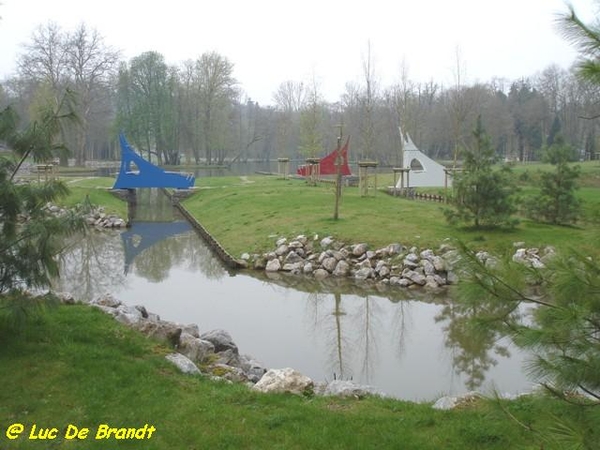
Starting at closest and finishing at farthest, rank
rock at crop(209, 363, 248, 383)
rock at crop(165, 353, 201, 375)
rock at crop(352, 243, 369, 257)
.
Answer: rock at crop(165, 353, 201, 375)
rock at crop(209, 363, 248, 383)
rock at crop(352, 243, 369, 257)

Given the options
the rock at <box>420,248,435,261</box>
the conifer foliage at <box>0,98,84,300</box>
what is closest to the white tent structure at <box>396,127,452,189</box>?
the rock at <box>420,248,435,261</box>

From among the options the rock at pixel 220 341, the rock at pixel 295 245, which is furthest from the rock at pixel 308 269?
the rock at pixel 220 341

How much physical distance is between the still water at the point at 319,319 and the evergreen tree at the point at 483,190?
4038 mm

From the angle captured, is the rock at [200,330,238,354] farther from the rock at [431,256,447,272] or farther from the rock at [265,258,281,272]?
the rock at [431,256,447,272]

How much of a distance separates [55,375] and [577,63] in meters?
5.13

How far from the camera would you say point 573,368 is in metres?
2.76

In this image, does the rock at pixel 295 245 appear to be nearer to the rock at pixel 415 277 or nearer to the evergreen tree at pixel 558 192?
the rock at pixel 415 277

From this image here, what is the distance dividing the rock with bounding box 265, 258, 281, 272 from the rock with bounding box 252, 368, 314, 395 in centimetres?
865

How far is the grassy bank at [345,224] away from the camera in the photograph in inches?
582

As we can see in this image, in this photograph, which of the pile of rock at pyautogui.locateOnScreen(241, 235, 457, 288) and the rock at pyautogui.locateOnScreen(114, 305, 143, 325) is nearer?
the rock at pyautogui.locateOnScreen(114, 305, 143, 325)

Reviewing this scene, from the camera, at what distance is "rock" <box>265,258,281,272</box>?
48.7 feet

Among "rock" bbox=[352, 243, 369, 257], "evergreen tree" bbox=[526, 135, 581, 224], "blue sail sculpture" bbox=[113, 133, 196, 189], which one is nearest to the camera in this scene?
"rock" bbox=[352, 243, 369, 257]

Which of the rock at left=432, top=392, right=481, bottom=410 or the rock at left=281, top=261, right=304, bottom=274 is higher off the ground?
the rock at left=432, top=392, right=481, bottom=410

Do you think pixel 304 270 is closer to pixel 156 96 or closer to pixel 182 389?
pixel 182 389
